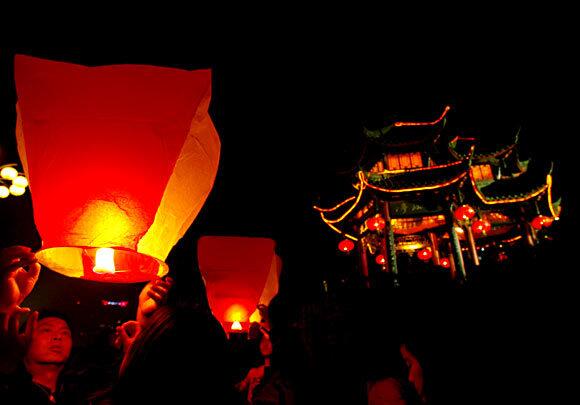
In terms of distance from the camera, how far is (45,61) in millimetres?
1855

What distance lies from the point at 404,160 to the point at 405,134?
1181 mm

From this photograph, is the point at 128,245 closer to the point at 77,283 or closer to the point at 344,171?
the point at 344,171

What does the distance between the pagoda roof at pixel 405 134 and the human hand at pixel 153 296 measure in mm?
14456

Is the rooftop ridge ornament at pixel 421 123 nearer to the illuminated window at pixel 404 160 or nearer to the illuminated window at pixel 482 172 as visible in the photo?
the illuminated window at pixel 404 160

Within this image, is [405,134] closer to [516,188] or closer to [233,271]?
[516,188]

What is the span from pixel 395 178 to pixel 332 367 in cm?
1246

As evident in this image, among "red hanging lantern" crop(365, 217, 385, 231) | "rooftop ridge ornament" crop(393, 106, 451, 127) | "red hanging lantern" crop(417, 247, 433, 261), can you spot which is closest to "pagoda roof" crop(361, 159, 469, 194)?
"red hanging lantern" crop(365, 217, 385, 231)

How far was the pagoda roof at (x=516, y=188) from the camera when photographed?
1598cm

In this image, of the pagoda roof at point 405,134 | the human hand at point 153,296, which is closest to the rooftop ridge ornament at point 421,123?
the pagoda roof at point 405,134

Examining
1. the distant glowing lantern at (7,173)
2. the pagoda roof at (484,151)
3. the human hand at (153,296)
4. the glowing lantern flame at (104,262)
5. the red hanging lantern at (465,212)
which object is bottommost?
the human hand at (153,296)

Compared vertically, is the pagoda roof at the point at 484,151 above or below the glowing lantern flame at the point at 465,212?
above

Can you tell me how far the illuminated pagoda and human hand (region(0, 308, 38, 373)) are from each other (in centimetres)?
1351

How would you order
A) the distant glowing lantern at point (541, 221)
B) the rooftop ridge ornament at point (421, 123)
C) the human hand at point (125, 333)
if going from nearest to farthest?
the human hand at point (125, 333), the rooftop ridge ornament at point (421, 123), the distant glowing lantern at point (541, 221)

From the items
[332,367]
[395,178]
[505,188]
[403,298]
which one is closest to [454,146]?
[505,188]
